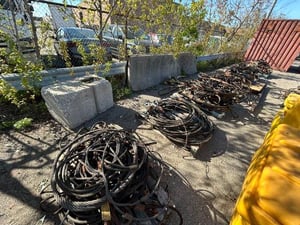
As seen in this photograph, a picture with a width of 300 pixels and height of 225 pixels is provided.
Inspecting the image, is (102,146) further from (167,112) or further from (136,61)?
(136,61)

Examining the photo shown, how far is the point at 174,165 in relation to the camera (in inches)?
108

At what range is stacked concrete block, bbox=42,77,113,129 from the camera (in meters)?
3.15

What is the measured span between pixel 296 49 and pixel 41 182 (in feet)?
41.9

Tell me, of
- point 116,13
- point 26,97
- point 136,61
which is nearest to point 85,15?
point 116,13

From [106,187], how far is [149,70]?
179 inches

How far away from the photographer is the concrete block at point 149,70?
5.24 metres

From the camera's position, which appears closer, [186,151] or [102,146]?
[102,146]

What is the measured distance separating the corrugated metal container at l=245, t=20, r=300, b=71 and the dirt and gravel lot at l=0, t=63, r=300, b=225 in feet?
27.1

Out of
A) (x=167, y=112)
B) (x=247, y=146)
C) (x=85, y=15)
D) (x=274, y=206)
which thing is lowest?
(x=247, y=146)

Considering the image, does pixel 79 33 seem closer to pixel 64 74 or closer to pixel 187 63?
pixel 64 74

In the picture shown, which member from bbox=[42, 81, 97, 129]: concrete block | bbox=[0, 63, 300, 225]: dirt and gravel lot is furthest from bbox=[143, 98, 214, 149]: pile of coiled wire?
bbox=[42, 81, 97, 129]: concrete block

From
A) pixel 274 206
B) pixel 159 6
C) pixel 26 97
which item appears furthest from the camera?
pixel 159 6

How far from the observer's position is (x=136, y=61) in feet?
17.1

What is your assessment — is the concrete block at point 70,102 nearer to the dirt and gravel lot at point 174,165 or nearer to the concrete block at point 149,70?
the dirt and gravel lot at point 174,165
